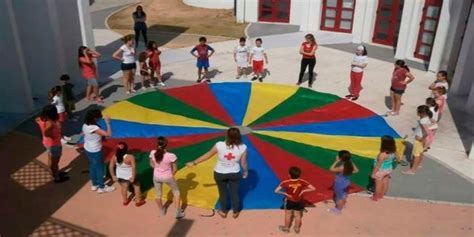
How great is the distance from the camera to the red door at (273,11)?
21.9 meters

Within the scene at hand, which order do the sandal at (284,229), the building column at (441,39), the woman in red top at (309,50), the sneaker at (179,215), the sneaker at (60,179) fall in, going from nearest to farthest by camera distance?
1. the sandal at (284,229)
2. the sneaker at (179,215)
3. the sneaker at (60,179)
4. the woman in red top at (309,50)
5. the building column at (441,39)

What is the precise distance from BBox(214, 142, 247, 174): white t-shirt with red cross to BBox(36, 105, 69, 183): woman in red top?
3293mm

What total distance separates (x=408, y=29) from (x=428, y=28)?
69 centimetres

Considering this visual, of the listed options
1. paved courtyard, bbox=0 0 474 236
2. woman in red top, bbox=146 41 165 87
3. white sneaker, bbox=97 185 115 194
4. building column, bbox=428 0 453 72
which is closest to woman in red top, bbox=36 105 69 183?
paved courtyard, bbox=0 0 474 236

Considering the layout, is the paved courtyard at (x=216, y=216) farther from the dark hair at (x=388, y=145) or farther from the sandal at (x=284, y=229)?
the dark hair at (x=388, y=145)

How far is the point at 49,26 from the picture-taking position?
40.4ft

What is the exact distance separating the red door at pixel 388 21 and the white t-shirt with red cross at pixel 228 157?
531 inches

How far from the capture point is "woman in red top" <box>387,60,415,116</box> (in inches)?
440

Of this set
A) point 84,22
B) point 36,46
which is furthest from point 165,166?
point 84,22

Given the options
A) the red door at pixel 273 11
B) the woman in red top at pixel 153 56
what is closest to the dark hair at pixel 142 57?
the woman in red top at pixel 153 56

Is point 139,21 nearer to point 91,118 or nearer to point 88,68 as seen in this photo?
point 88,68

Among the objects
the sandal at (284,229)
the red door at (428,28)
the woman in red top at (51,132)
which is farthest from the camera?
the red door at (428,28)

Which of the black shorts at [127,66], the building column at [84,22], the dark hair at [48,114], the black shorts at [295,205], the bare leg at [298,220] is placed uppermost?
the building column at [84,22]

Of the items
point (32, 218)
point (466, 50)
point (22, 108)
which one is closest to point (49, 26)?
point (22, 108)
